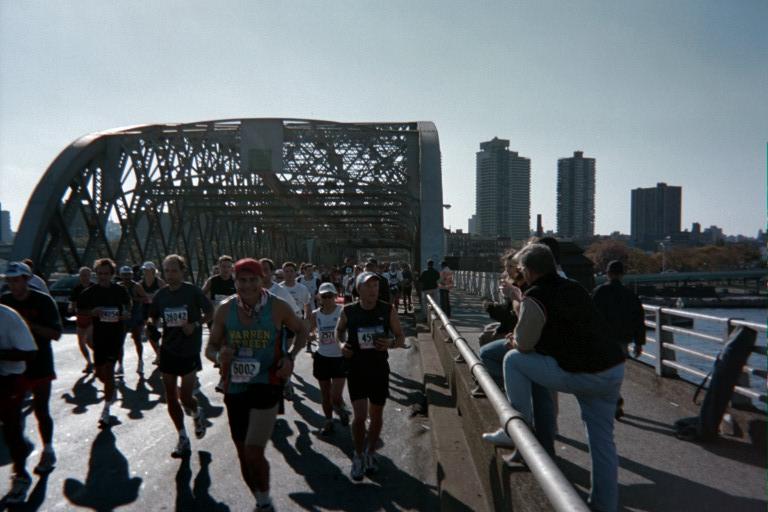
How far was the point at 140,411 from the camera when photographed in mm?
8031

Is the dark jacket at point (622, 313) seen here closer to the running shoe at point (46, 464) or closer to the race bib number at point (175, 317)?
the race bib number at point (175, 317)

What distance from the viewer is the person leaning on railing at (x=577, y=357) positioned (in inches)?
140

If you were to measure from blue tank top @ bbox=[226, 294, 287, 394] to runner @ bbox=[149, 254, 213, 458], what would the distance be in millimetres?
1959

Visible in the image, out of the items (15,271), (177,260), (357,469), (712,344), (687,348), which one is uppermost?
(177,260)

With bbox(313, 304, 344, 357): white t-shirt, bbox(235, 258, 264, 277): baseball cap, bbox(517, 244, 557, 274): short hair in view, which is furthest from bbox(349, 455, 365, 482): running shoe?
bbox(517, 244, 557, 274): short hair

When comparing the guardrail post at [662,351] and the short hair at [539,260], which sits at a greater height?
the short hair at [539,260]

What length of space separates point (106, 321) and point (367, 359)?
13.2 ft

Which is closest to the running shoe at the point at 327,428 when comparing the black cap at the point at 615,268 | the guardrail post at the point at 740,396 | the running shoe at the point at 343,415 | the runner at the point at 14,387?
the running shoe at the point at 343,415

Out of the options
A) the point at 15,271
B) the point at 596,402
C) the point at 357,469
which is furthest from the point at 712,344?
the point at 15,271

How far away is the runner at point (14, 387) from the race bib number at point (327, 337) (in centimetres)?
301

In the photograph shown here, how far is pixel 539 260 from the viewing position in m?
3.76

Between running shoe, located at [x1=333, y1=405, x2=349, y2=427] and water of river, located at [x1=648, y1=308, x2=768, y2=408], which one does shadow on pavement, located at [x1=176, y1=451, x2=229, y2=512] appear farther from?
water of river, located at [x1=648, y1=308, x2=768, y2=408]

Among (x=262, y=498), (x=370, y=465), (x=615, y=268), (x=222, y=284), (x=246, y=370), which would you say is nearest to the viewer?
(x=262, y=498)

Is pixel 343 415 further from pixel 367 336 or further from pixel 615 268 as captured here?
pixel 615 268
